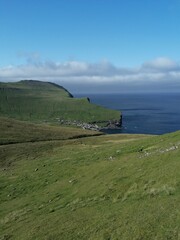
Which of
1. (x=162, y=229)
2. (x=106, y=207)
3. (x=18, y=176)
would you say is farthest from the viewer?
(x=18, y=176)

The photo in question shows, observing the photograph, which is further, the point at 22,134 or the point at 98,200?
the point at 22,134

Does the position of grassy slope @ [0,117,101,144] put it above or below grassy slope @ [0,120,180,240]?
below

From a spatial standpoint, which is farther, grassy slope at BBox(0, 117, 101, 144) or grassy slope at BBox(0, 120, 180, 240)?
grassy slope at BBox(0, 117, 101, 144)

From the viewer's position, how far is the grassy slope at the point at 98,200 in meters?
24.2

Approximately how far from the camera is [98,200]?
32.7m

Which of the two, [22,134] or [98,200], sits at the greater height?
[98,200]

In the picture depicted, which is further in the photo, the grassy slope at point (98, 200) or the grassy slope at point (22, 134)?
the grassy slope at point (22, 134)

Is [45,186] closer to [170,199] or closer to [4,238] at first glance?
[4,238]

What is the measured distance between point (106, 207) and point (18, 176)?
94.0 feet

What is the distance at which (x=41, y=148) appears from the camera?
83.0 m

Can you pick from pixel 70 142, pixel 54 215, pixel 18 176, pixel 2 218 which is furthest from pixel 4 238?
pixel 70 142

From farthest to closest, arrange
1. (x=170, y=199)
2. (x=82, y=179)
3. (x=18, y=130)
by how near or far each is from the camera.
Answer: (x=18, y=130) < (x=82, y=179) < (x=170, y=199)

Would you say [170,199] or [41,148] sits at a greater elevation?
[170,199]

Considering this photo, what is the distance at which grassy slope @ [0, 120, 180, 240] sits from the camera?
79.4 feet
